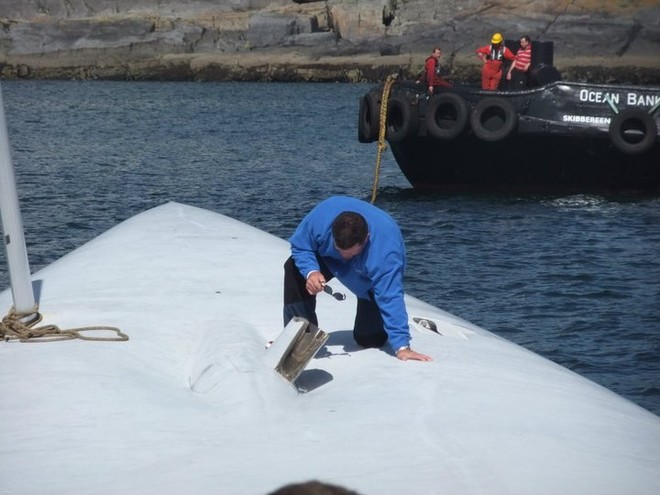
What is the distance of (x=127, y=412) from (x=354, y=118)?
40902mm

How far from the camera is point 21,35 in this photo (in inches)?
3014

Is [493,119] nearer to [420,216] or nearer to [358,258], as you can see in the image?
[420,216]

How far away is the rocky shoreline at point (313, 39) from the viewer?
230 feet

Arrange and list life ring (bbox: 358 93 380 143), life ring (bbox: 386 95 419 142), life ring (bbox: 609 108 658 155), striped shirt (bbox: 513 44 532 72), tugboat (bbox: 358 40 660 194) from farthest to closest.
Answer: striped shirt (bbox: 513 44 532 72)
life ring (bbox: 358 93 380 143)
life ring (bbox: 386 95 419 142)
tugboat (bbox: 358 40 660 194)
life ring (bbox: 609 108 658 155)

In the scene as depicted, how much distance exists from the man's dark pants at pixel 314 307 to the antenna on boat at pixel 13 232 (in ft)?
5.17

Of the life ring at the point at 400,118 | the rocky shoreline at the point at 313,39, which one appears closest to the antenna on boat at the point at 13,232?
the life ring at the point at 400,118

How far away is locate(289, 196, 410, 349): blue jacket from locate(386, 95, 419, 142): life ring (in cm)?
1470

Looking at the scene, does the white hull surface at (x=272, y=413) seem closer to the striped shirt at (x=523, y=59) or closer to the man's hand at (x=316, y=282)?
the man's hand at (x=316, y=282)

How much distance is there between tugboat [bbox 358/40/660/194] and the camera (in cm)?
1973

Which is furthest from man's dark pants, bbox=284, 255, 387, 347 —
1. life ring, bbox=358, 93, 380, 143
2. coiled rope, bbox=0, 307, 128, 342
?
life ring, bbox=358, 93, 380, 143

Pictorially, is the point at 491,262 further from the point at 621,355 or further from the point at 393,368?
the point at 393,368

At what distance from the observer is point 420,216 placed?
1973 cm

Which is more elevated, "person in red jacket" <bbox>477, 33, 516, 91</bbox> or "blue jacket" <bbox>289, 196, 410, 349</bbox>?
"blue jacket" <bbox>289, 196, 410, 349</bbox>

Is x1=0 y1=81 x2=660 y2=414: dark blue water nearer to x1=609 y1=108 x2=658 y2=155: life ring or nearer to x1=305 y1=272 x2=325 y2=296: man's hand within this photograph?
x1=609 y1=108 x2=658 y2=155: life ring
